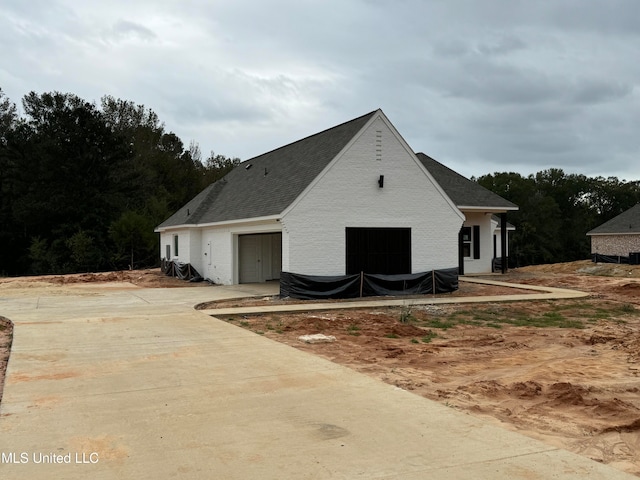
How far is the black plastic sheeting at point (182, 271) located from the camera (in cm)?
2834

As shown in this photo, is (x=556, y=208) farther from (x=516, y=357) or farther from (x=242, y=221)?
(x=516, y=357)

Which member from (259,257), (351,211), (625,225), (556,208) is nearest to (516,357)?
(351,211)

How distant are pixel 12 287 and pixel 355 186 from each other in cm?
1744

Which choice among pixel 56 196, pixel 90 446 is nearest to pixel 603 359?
pixel 90 446

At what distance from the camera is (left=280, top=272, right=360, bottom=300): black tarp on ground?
19344mm

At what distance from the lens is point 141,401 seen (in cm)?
687

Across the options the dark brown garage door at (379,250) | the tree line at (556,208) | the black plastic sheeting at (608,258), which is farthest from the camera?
the tree line at (556,208)

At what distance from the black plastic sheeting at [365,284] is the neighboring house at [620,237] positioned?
28.2 m

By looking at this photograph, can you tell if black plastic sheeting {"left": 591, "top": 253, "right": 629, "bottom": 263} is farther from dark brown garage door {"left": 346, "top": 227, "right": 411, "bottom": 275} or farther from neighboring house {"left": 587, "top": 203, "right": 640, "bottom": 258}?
dark brown garage door {"left": 346, "top": 227, "right": 411, "bottom": 275}

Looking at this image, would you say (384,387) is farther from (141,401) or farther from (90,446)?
(90,446)

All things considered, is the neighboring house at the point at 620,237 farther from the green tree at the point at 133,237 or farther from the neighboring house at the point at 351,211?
the green tree at the point at 133,237

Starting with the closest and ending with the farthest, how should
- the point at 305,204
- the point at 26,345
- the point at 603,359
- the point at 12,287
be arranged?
1. the point at 603,359
2. the point at 26,345
3. the point at 305,204
4. the point at 12,287

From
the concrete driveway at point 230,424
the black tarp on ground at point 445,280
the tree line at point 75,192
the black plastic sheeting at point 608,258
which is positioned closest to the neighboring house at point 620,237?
the black plastic sheeting at point 608,258

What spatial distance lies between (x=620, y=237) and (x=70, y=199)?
4474 centimetres
